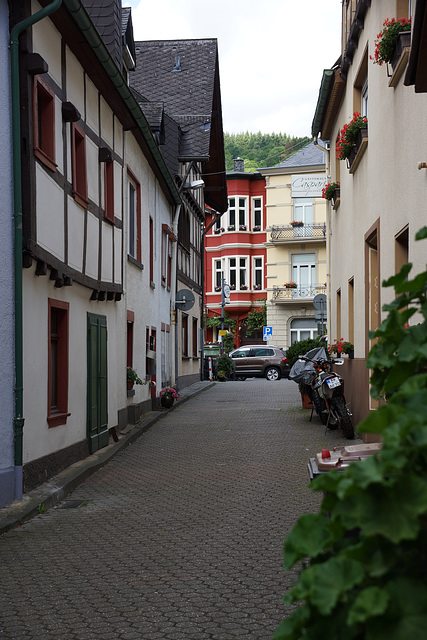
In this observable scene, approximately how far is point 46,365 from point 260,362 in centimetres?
2840

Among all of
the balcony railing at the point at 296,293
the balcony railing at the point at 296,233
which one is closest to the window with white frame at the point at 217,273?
the balcony railing at the point at 296,293

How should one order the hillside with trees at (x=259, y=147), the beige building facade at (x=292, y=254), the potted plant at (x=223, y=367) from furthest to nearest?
the hillside with trees at (x=259, y=147), the beige building facade at (x=292, y=254), the potted plant at (x=223, y=367)

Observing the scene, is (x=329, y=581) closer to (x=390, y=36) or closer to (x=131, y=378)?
(x=390, y=36)

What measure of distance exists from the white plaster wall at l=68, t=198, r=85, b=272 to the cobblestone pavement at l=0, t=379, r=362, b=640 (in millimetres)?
2753

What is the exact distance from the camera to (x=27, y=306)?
873 cm

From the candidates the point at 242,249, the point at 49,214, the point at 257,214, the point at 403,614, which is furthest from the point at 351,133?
the point at 257,214

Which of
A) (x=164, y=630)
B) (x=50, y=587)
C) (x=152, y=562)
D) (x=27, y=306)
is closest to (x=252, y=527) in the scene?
(x=152, y=562)

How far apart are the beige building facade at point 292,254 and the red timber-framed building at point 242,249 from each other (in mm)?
4168

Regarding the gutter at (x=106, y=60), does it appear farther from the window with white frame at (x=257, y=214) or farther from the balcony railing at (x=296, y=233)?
the window with white frame at (x=257, y=214)

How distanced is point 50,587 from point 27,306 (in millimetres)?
3927

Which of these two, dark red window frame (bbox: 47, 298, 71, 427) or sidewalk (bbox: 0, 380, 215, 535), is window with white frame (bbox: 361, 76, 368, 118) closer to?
dark red window frame (bbox: 47, 298, 71, 427)

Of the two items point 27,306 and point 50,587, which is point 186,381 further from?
point 50,587

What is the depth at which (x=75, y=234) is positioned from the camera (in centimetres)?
1090

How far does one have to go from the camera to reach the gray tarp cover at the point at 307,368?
15094 millimetres
